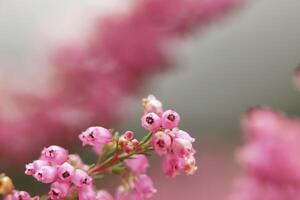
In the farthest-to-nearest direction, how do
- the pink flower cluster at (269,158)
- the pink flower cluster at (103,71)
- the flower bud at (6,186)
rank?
the pink flower cluster at (103,71) < the pink flower cluster at (269,158) < the flower bud at (6,186)

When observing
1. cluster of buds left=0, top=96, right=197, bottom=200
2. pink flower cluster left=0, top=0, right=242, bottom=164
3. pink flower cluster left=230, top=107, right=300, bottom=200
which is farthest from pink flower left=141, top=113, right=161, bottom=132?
pink flower cluster left=0, top=0, right=242, bottom=164

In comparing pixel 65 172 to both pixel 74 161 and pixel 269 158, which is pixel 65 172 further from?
pixel 269 158

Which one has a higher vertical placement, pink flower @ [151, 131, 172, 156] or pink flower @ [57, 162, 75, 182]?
pink flower @ [151, 131, 172, 156]

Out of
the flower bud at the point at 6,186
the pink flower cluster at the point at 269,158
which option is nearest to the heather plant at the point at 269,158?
the pink flower cluster at the point at 269,158

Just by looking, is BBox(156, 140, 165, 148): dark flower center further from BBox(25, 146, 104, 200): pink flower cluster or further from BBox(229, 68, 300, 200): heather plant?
BBox(229, 68, 300, 200): heather plant

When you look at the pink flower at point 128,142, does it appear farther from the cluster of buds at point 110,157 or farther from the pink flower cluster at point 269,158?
the pink flower cluster at point 269,158

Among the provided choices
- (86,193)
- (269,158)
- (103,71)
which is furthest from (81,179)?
(103,71)

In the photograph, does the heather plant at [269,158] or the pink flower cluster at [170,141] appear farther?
the heather plant at [269,158]
